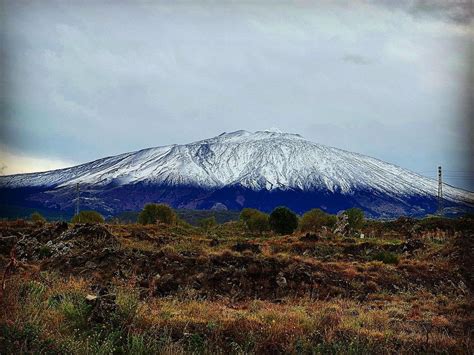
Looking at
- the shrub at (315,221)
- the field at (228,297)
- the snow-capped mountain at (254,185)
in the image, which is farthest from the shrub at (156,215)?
the snow-capped mountain at (254,185)

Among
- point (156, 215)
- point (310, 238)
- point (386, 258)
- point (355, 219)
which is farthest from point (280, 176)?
point (386, 258)

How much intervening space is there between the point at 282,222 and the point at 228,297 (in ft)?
61.3

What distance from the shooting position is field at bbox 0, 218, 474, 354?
18.2 feet

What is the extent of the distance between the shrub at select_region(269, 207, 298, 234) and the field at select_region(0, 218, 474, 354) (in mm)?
8006

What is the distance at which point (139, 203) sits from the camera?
549 feet

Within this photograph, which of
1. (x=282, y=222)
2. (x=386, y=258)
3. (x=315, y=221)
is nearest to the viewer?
(x=386, y=258)

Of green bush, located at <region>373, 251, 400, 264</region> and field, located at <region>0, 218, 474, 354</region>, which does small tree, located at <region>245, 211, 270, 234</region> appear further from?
green bush, located at <region>373, 251, 400, 264</region>

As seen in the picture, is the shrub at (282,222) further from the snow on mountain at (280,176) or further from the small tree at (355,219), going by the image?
the snow on mountain at (280,176)

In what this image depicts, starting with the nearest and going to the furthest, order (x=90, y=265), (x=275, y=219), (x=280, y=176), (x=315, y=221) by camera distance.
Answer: (x=90, y=265) → (x=275, y=219) → (x=315, y=221) → (x=280, y=176)

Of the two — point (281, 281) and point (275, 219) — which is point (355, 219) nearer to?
point (275, 219)

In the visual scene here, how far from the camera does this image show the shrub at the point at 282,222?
2862cm

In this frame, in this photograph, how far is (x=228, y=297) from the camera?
10148mm

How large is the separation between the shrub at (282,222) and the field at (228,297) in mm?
8006

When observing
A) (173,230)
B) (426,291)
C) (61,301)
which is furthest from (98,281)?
(173,230)
